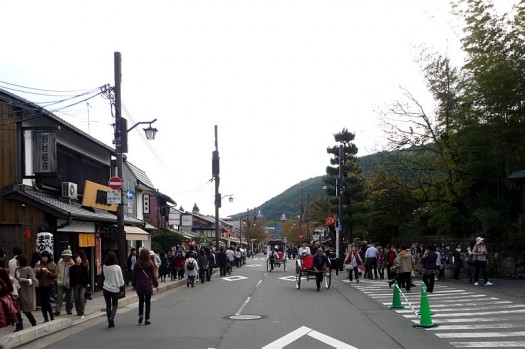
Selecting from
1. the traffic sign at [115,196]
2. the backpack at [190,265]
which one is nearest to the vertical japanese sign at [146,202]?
the backpack at [190,265]

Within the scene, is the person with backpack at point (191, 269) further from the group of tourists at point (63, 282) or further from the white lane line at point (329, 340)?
the white lane line at point (329, 340)

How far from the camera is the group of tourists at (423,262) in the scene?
1869cm

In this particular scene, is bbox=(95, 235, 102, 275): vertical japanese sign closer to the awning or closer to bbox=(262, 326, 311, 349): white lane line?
the awning

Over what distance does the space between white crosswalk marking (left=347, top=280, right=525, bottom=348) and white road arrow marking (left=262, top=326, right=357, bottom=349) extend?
201cm

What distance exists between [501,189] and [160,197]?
24845mm

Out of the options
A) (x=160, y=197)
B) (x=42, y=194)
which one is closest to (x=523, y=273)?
(x=42, y=194)

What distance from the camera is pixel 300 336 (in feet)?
34.2

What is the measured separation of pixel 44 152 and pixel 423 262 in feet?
42.6

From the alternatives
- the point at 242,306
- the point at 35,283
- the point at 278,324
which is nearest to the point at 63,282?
the point at 35,283

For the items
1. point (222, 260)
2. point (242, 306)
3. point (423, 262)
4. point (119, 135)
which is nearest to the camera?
point (242, 306)

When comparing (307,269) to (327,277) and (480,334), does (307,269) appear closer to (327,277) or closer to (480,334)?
(327,277)

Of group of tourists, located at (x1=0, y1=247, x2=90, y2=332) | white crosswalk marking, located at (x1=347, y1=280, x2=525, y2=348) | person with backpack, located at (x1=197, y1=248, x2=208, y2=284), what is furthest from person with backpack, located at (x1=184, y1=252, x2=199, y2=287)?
group of tourists, located at (x1=0, y1=247, x2=90, y2=332)

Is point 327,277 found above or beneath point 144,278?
beneath

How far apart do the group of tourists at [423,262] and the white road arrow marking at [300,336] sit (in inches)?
284
